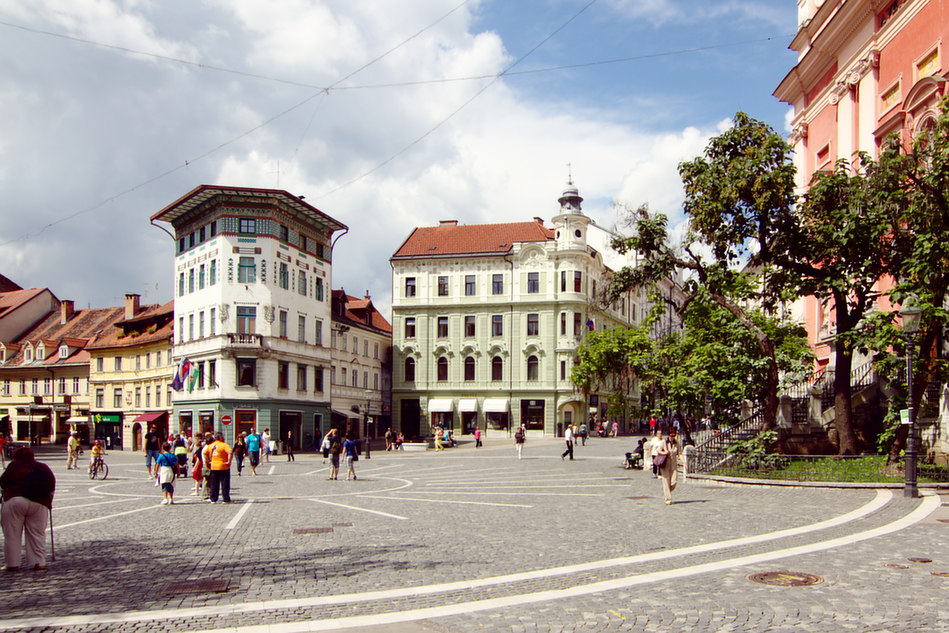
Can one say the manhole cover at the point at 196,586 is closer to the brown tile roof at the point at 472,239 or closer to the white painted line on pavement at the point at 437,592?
the white painted line on pavement at the point at 437,592

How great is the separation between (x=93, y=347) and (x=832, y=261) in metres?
62.9

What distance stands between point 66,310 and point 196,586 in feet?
261

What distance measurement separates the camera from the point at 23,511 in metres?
11.2

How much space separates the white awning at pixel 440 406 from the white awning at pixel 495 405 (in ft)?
9.43

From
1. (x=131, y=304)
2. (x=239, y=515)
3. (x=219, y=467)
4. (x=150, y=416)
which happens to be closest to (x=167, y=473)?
(x=219, y=467)

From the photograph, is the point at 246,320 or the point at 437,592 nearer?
the point at 437,592

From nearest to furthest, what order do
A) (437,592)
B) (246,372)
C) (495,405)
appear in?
(437,592) < (246,372) < (495,405)

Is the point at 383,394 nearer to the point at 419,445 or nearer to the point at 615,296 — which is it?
the point at 419,445

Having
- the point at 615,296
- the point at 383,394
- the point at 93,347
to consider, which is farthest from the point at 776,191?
the point at 93,347

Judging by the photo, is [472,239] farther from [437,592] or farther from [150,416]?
[437,592]

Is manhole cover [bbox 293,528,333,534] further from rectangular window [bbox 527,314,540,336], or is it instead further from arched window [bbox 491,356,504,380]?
arched window [bbox 491,356,504,380]

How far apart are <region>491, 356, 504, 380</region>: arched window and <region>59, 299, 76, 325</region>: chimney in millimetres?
42886

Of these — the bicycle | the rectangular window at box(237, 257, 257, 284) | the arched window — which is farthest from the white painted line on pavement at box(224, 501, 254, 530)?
the arched window

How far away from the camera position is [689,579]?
9789 millimetres
